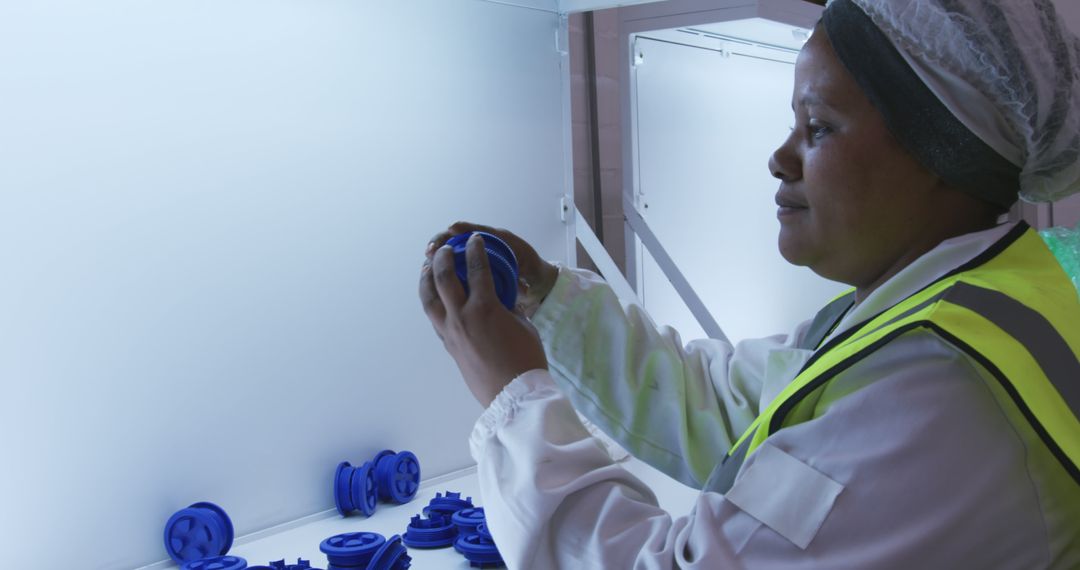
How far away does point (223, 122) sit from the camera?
4.24ft

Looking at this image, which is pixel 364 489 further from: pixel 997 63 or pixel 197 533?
pixel 997 63

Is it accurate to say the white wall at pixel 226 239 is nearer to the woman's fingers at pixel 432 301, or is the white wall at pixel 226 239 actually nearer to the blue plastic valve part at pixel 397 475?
the blue plastic valve part at pixel 397 475

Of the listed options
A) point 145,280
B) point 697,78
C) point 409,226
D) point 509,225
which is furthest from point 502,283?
point 697,78

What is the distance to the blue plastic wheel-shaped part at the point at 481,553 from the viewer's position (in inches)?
45.8

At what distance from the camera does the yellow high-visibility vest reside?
598 mm

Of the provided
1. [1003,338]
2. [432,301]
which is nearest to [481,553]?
[432,301]

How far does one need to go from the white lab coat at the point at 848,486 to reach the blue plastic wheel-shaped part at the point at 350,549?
1.51 feet

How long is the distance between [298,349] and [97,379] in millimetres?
301

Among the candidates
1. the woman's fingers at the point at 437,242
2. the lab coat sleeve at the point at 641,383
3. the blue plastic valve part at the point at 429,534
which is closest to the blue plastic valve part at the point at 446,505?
the blue plastic valve part at the point at 429,534

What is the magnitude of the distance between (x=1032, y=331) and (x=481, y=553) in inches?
28.4

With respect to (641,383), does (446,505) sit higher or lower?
lower

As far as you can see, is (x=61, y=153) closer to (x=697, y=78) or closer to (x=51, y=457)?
(x=51, y=457)

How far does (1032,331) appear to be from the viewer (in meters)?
0.64

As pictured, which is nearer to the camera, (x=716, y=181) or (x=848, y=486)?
(x=848, y=486)
